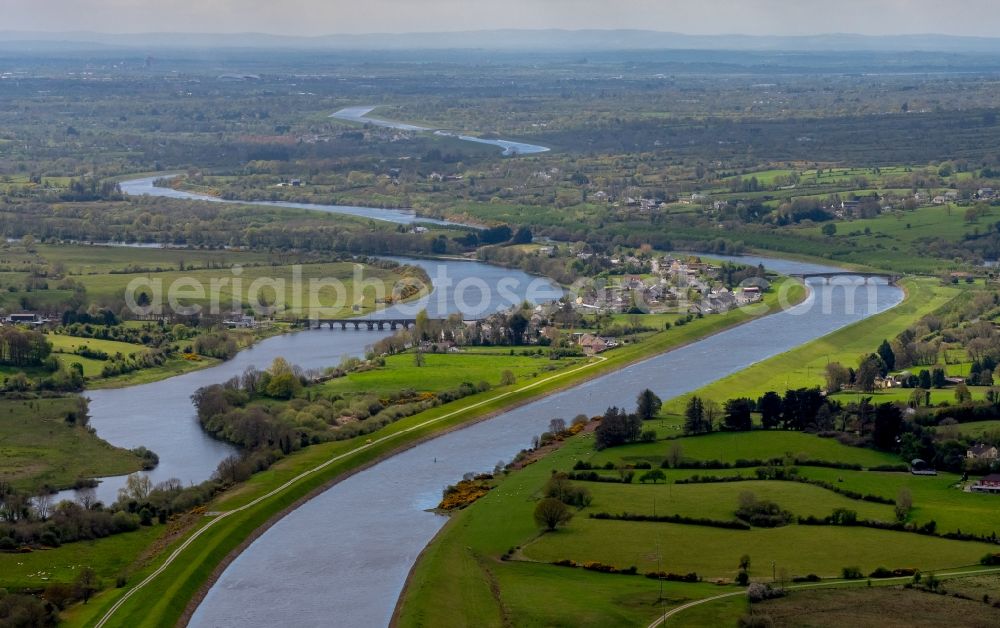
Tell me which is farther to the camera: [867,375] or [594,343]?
[594,343]

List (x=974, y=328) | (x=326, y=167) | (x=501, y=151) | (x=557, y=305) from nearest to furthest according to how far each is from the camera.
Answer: (x=974, y=328), (x=557, y=305), (x=326, y=167), (x=501, y=151)

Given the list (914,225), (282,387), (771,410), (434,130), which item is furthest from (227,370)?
(434,130)

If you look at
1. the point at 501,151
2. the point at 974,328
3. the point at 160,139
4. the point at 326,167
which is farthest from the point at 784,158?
the point at 974,328

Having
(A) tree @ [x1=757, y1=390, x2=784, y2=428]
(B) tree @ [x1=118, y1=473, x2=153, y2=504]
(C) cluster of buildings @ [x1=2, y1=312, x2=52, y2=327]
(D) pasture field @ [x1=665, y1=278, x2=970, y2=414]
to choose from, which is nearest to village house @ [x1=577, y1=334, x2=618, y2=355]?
(D) pasture field @ [x1=665, y1=278, x2=970, y2=414]

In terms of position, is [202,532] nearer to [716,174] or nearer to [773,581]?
[773,581]

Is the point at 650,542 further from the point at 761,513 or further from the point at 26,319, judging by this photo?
the point at 26,319

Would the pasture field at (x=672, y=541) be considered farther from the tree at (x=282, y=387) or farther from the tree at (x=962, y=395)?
the tree at (x=282, y=387)

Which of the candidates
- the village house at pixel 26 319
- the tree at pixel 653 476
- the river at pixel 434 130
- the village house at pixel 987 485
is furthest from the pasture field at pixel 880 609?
the river at pixel 434 130
